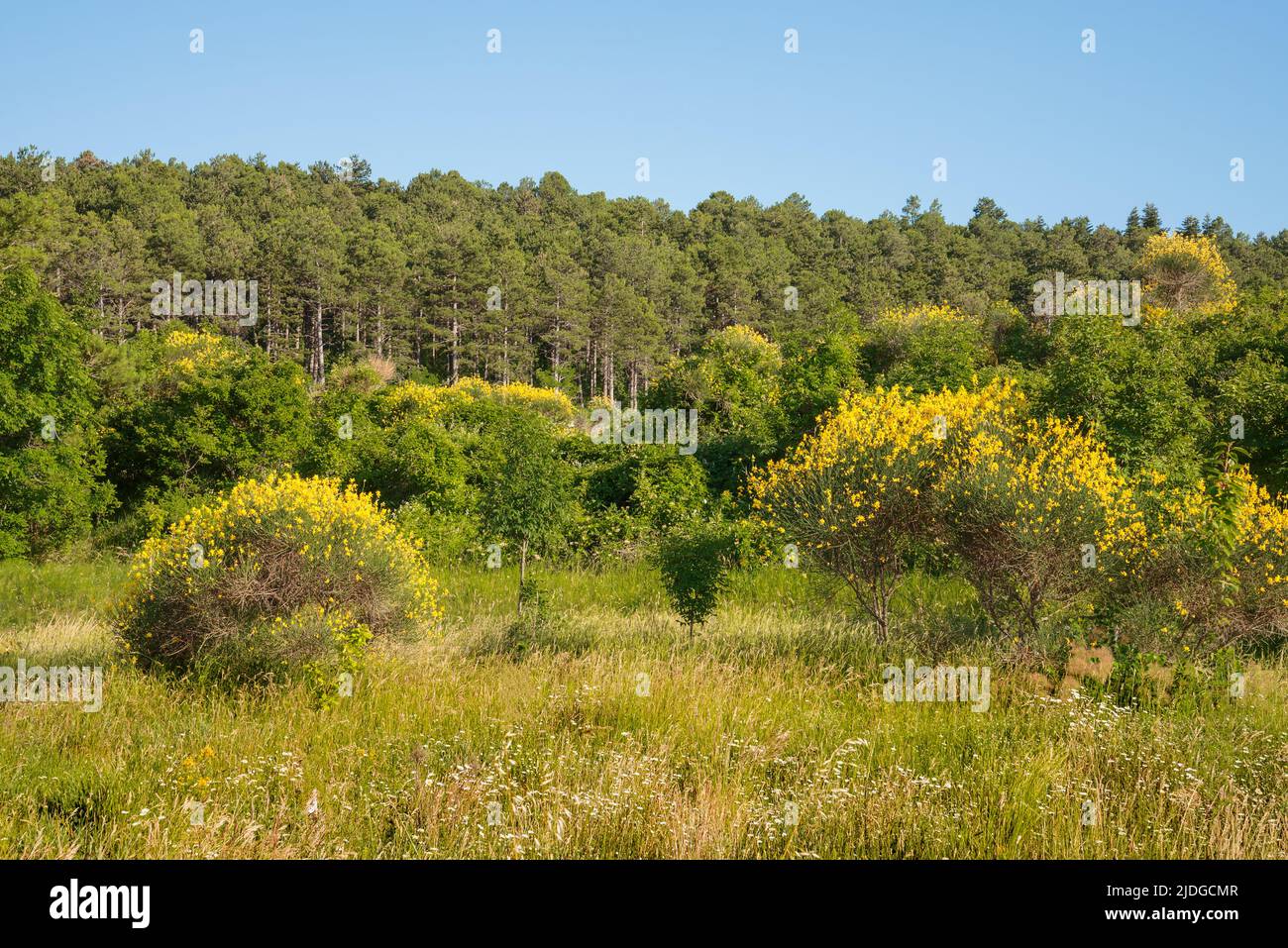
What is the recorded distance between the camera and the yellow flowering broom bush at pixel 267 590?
9.78 m

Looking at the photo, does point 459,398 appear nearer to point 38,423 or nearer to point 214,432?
point 214,432

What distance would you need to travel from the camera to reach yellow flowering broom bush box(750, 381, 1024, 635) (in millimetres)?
11898

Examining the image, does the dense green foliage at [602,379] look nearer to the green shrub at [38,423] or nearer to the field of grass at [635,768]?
the green shrub at [38,423]

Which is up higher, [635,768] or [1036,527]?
[1036,527]

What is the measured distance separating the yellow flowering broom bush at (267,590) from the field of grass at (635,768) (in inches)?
19.4

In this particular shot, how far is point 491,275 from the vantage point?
2805 inches

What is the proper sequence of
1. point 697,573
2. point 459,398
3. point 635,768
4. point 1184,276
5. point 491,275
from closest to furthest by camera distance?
point 635,768 → point 697,573 → point 459,398 → point 1184,276 → point 491,275

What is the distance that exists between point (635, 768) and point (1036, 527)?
21.6 ft

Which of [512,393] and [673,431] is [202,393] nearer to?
[673,431]

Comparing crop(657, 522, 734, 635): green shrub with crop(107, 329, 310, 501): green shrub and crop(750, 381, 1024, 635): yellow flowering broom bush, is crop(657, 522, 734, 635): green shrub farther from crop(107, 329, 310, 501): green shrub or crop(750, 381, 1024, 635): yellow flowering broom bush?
crop(107, 329, 310, 501): green shrub

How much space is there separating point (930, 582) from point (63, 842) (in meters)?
15.2

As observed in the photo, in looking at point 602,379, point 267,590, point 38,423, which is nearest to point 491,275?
point 602,379

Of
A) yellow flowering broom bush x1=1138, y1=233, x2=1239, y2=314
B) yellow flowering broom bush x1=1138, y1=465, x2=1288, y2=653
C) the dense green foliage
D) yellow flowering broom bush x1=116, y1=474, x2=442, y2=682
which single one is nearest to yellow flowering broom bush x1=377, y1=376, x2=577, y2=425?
the dense green foliage

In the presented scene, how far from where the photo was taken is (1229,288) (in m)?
43.4
